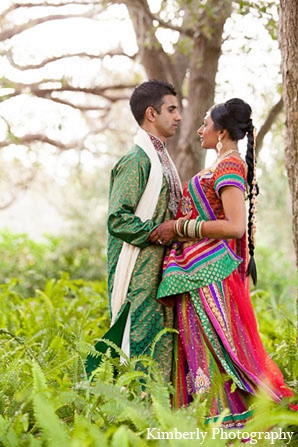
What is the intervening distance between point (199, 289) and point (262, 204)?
14.0 m

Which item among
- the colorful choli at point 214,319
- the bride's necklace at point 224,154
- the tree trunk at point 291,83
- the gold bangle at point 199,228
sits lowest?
the colorful choli at point 214,319

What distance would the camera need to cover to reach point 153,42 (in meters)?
6.39

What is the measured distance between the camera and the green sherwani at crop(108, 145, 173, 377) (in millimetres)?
3225

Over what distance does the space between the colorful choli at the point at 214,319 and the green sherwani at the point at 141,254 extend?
2.8 inches

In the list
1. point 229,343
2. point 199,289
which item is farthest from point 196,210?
point 229,343

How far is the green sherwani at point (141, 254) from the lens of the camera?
3.22 m

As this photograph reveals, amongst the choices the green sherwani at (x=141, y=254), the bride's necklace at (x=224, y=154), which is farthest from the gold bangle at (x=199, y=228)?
the bride's necklace at (x=224, y=154)

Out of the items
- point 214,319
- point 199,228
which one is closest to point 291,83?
point 199,228

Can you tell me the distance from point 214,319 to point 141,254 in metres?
0.51

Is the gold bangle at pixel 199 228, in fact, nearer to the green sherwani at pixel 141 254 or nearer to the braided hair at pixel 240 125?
the green sherwani at pixel 141 254

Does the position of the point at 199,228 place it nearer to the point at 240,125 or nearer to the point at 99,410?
the point at 240,125

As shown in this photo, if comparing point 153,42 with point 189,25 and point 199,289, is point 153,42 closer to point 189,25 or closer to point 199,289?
point 189,25

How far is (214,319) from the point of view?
123 inches

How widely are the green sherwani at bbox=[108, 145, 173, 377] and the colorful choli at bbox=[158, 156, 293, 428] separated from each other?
70 mm
